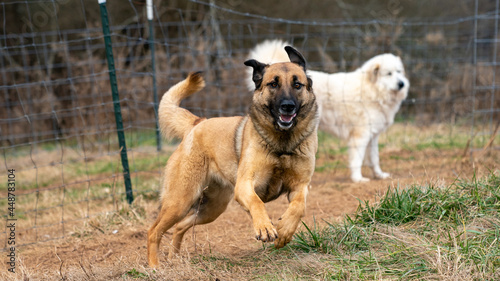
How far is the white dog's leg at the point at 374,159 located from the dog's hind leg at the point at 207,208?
10.9 feet

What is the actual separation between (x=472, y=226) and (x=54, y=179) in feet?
19.9

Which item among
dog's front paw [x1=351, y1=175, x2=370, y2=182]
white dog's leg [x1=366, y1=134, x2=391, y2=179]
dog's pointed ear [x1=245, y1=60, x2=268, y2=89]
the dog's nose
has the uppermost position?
dog's pointed ear [x1=245, y1=60, x2=268, y2=89]

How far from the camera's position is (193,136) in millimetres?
3902

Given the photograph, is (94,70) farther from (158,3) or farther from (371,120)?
(371,120)

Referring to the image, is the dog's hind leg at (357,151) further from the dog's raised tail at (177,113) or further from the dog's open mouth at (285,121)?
the dog's open mouth at (285,121)

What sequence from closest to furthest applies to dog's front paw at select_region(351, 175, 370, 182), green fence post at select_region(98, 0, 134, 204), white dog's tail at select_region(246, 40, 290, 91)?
green fence post at select_region(98, 0, 134, 204) → white dog's tail at select_region(246, 40, 290, 91) → dog's front paw at select_region(351, 175, 370, 182)

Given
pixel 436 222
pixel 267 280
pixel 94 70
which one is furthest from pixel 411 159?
pixel 94 70

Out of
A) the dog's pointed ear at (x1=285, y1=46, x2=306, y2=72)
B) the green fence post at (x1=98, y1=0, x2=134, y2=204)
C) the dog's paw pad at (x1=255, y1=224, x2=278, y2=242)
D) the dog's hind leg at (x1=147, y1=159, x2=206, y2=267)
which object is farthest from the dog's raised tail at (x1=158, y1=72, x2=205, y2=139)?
the dog's paw pad at (x1=255, y1=224, x2=278, y2=242)

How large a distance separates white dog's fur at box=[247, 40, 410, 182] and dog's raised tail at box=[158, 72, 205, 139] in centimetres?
249

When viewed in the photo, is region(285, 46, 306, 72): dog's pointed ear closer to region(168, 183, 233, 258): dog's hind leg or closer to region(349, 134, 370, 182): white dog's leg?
region(168, 183, 233, 258): dog's hind leg

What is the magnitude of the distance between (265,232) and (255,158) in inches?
25.7

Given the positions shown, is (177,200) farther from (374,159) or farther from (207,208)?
(374,159)

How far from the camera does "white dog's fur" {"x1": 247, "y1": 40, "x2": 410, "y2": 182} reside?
6.75 metres

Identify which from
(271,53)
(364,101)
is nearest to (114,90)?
(271,53)
